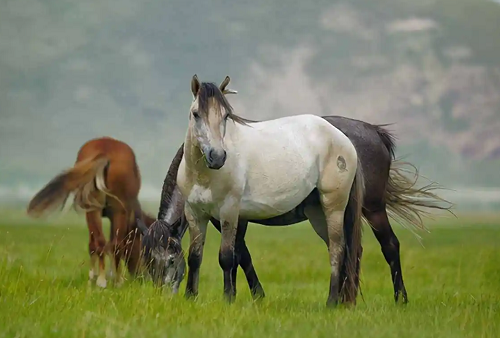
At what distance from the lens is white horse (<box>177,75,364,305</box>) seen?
6.26 m

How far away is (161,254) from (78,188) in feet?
9.13

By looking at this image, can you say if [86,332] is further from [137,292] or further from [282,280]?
[282,280]

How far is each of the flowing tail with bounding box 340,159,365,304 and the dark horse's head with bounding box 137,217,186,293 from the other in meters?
1.80

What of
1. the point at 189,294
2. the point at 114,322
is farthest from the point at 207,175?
the point at 114,322

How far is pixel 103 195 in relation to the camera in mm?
10352

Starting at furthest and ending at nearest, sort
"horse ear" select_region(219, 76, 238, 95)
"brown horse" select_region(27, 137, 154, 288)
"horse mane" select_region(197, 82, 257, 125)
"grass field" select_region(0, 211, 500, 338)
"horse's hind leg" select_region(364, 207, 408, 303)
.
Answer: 1. "brown horse" select_region(27, 137, 154, 288)
2. "horse's hind leg" select_region(364, 207, 408, 303)
3. "horse ear" select_region(219, 76, 238, 95)
4. "horse mane" select_region(197, 82, 257, 125)
5. "grass field" select_region(0, 211, 500, 338)

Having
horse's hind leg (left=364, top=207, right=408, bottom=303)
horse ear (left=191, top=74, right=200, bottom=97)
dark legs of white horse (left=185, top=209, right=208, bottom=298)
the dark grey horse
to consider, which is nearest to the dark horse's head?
the dark grey horse

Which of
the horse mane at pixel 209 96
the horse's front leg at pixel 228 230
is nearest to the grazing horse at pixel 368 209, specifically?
the horse's front leg at pixel 228 230

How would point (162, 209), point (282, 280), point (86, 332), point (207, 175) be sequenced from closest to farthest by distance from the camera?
point (86, 332), point (207, 175), point (162, 209), point (282, 280)

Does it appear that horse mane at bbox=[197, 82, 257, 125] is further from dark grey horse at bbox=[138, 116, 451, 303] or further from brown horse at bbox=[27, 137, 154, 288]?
brown horse at bbox=[27, 137, 154, 288]

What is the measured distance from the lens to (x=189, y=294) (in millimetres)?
6934

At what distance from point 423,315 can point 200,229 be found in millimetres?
2200

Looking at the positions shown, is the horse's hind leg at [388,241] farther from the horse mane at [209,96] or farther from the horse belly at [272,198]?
the horse mane at [209,96]

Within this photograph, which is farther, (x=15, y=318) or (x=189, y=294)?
(x=189, y=294)
